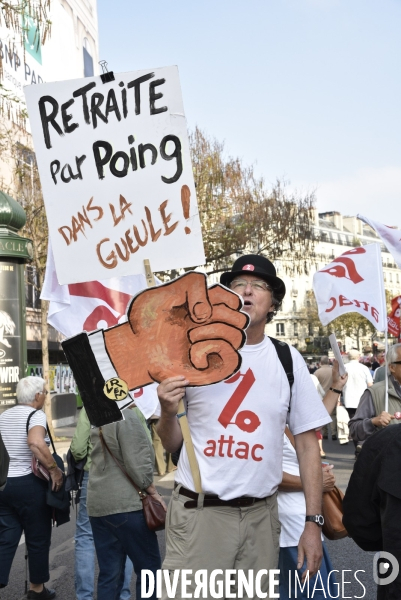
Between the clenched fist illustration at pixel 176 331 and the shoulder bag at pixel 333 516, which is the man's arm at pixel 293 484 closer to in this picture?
the shoulder bag at pixel 333 516

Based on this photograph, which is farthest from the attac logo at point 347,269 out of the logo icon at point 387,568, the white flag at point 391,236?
the logo icon at point 387,568

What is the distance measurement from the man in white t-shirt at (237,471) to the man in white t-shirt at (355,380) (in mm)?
11618

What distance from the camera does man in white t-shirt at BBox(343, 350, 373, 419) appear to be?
14992mm

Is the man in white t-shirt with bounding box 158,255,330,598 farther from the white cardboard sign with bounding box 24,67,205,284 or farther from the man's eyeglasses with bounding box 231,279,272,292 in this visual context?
the white cardboard sign with bounding box 24,67,205,284

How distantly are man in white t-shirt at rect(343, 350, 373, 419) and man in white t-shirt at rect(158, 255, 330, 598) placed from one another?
11618 millimetres

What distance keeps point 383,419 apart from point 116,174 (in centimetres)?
293

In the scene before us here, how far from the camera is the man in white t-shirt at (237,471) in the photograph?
324cm

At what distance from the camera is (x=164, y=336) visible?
341cm

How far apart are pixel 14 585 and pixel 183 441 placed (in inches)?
163

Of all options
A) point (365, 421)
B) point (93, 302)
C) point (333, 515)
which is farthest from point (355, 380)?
point (333, 515)

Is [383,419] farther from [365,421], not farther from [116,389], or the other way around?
[116,389]

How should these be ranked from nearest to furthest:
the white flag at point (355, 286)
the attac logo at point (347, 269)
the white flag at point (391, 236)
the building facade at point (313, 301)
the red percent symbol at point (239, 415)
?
1. the red percent symbol at point (239, 415)
2. the white flag at point (391, 236)
3. the white flag at point (355, 286)
4. the attac logo at point (347, 269)
5. the building facade at point (313, 301)

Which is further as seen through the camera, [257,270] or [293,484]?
[293,484]

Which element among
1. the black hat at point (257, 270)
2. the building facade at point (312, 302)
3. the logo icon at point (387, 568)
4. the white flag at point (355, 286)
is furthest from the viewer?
the building facade at point (312, 302)
